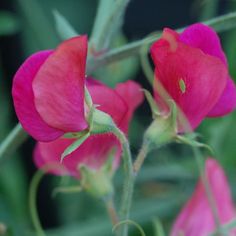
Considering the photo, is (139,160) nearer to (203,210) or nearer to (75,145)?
(75,145)

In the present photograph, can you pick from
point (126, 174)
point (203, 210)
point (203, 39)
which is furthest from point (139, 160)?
point (203, 210)

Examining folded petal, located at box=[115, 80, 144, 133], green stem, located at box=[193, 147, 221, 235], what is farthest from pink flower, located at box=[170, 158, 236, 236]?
folded petal, located at box=[115, 80, 144, 133]

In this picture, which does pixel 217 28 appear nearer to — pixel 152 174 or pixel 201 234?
pixel 201 234

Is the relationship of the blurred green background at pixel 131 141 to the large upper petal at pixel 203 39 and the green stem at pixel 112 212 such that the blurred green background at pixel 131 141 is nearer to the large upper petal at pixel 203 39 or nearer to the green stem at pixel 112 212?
the green stem at pixel 112 212

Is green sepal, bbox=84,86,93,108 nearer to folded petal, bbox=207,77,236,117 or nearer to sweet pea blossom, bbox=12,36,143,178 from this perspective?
sweet pea blossom, bbox=12,36,143,178

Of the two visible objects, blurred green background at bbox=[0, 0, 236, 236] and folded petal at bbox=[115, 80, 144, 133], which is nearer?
folded petal at bbox=[115, 80, 144, 133]

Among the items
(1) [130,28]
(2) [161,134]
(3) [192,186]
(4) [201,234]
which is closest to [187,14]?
(1) [130,28]
